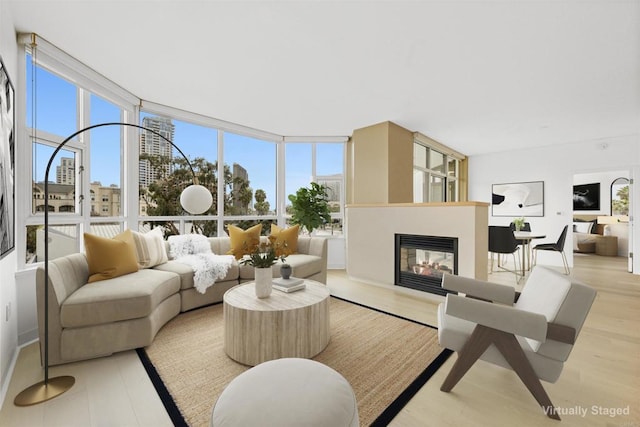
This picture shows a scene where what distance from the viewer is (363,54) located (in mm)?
2529

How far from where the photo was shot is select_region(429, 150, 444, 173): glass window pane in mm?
5746

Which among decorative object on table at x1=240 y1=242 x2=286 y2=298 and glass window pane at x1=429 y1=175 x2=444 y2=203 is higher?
glass window pane at x1=429 y1=175 x2=444 y2=203

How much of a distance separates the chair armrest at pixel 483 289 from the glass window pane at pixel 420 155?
3530 millimetres

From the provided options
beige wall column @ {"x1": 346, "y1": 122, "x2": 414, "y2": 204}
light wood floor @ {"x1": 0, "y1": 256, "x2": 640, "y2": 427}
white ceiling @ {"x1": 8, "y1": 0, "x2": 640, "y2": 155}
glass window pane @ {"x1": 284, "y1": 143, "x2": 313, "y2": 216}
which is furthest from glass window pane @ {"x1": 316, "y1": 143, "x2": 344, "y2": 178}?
light wood floor @ {"x1": 0, "y1": 256, "x2": 640, "y2": 427}

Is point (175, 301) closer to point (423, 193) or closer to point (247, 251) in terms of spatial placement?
point (247, 251)

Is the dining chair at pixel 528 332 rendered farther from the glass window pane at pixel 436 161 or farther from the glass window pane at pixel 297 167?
the glass window pane at pixel 436 161

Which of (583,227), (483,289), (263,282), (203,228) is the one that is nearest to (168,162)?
(203,228)

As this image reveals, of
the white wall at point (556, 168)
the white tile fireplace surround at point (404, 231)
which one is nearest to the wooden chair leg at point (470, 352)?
the white tile fireplace surround at point (404, 231)

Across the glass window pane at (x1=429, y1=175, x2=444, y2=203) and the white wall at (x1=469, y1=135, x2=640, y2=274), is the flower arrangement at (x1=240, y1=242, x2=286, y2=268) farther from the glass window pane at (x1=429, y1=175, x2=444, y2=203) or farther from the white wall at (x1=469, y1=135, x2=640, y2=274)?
the white wall at (x1=469, y1=135, x2=640, y2=274)

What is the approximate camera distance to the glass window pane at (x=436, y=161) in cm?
575

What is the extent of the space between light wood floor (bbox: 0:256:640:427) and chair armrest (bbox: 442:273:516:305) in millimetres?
500

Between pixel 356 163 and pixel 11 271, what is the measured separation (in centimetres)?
422

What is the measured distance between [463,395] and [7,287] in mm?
3130

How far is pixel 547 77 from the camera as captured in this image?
2904 mm
